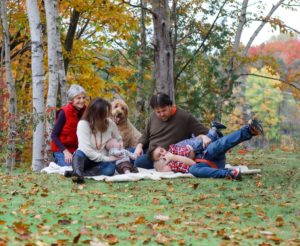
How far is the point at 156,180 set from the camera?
861 centimetres

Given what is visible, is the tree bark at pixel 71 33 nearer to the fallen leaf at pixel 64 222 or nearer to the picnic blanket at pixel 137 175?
the picnic blanket at pixel 137 175

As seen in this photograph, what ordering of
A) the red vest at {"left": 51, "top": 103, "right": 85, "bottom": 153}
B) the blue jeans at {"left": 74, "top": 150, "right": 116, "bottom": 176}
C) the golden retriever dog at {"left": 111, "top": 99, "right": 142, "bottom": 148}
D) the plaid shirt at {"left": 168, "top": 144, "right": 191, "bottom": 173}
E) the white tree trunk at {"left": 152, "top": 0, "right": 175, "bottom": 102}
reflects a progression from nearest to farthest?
the blue jeans at {"left": 74, "top": 150, "right": 116, "bottom": 176} → the plaid shirt at {"left": 168, "top": 144, "right": 191, "bottom": 173} → the red vest at {"left": 51, "top": 103, "right": 85, "bottom": 153} → the golden retriever dog at {"left": 111, "top": 99, "right": 142, "bottom": 148} → the white tree trunk at {"left": 152, "top": 0, "right": 175, "bottom": 102}

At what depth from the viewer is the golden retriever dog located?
992 cm

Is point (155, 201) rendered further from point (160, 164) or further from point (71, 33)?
point (71, 33)

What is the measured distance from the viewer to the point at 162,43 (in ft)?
43.7

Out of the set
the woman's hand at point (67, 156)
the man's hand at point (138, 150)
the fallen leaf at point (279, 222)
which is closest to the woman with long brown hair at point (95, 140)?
the woman's hand at point (67, 156)

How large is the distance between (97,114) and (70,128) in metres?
0.90

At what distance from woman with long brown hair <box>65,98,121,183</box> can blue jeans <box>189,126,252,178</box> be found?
46.0 inches

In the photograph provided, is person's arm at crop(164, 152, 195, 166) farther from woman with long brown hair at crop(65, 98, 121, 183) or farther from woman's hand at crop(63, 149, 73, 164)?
woman's hand at crop(63, 149, 73, 164)

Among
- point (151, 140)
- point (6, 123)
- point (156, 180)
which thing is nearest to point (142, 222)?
point (156, 180)

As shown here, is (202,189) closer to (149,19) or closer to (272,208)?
(272,208)

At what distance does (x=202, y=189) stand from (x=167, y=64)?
590 centimetres

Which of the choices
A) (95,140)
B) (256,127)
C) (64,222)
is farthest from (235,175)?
(64,222)

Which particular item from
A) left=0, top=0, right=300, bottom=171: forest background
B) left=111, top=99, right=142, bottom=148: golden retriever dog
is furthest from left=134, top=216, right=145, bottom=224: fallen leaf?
left=0, top=0, right=300, bottom=171: forest background
